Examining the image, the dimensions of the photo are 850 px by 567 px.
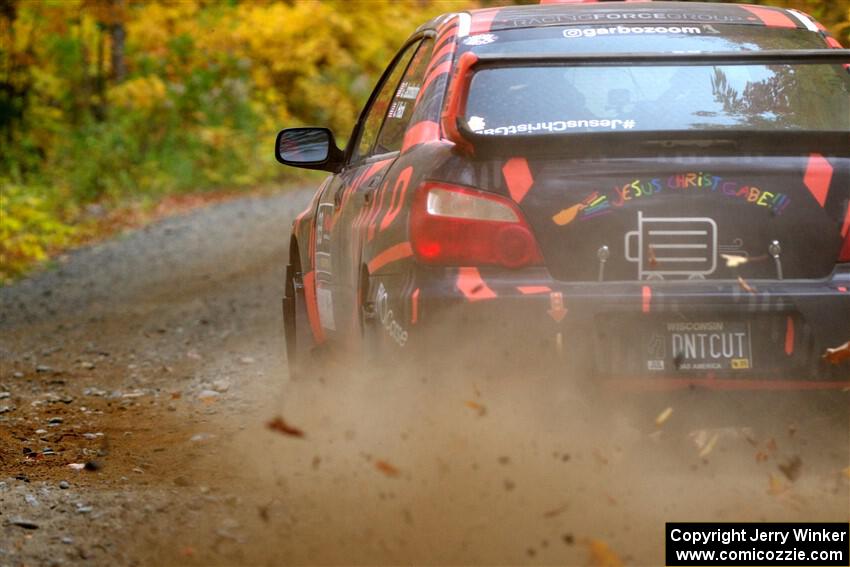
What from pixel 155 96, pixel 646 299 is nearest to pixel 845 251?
pixel 646 299

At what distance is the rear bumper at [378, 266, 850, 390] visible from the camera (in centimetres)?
393

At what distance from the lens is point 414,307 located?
13.2ft

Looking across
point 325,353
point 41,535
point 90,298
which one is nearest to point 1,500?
point 41,535

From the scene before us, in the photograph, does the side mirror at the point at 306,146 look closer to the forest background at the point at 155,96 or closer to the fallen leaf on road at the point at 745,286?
the fallen leaf on road at the point at 745,286

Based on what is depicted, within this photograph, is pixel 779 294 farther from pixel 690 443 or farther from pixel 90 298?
pixel 90 298

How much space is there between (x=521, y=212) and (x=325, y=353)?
2.26 m

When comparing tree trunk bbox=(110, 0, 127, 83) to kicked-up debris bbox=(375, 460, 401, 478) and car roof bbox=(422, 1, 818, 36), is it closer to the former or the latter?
car roof bbox=(422, 1, 818, 36)

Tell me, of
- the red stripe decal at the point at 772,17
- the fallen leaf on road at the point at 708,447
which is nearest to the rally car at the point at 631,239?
the fallen leaf on road at the point at 708,447

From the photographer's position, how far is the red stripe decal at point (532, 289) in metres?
3.96

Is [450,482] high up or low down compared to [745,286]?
down

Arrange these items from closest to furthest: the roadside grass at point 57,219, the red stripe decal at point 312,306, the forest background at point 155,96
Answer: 1. the red stripe decal at point 312,306
2. the roadside grass at point 57,219
3. the forest background at point 155,96

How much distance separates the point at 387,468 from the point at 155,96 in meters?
18.2

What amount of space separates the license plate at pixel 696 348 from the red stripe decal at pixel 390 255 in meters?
0.78

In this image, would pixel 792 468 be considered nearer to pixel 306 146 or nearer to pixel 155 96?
pixel 306 146
